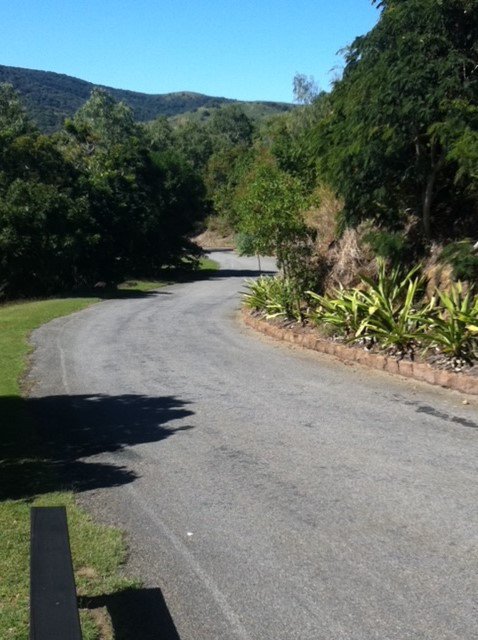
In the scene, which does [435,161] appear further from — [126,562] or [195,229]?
[195,229]

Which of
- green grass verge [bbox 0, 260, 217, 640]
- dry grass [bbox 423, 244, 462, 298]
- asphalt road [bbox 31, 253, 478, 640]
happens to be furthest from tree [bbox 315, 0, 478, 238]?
green grass verge [bbox 0, 260, 217, 640]

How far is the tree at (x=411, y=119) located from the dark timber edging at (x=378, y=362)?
2571 millimetres

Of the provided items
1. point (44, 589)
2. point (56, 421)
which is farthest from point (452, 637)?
point (56, 421)

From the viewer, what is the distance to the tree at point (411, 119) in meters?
12.5

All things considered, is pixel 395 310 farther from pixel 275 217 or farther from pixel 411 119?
pixel 275 217

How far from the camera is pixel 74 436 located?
29.0ft

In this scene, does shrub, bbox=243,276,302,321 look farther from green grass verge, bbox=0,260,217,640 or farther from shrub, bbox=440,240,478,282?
green grass verge, bbox=0,260,217,640

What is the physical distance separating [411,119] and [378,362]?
4.10 metres

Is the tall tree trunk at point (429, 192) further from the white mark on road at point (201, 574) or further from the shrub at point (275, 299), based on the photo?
the white mark on road at point (201, 574)

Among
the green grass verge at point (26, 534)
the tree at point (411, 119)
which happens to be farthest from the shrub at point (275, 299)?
the green grass verge at point (26, 534)

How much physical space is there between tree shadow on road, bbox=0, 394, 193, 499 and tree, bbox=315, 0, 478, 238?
5.87m

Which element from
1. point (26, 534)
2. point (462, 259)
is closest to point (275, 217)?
point (462, 259)

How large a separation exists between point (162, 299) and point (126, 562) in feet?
72.5

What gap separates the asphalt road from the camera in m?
4.45
